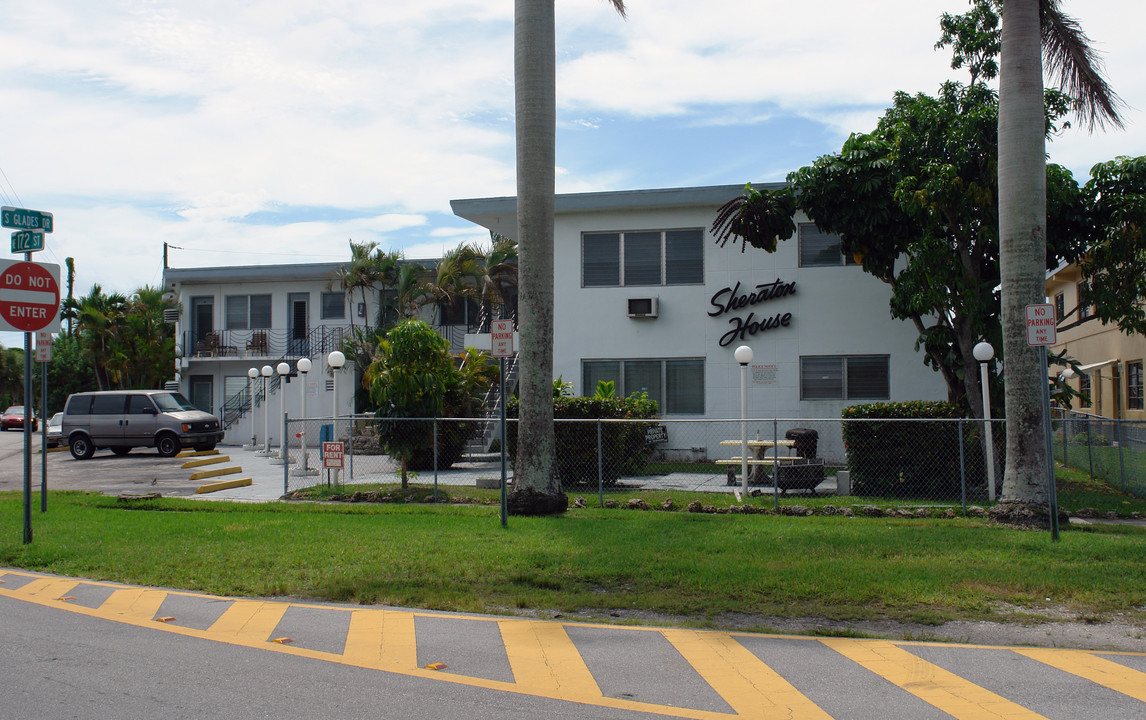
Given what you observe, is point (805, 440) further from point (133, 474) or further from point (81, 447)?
point (81, 447)

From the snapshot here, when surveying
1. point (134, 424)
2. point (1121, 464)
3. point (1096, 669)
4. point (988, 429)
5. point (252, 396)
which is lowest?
point (1096, 669)

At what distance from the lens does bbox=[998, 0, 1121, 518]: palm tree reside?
39.2 ft

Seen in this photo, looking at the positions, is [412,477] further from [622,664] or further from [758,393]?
[622,664]

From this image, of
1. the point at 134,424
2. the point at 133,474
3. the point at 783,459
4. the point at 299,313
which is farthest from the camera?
the point at 299,313

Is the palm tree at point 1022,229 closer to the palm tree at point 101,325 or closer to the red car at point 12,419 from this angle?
the palm tree at point 101,325

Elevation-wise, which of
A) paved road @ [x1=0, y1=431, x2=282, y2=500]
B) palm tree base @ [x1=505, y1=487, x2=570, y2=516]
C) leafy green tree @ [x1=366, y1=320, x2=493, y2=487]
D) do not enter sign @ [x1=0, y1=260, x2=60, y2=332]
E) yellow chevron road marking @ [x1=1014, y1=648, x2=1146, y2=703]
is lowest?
yellow chevron road marking @ [x1=1014, y1=648, x2=1146, y2=703]

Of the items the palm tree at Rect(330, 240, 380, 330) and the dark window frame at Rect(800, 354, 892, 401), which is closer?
the dark window frame at Rect(800, 354, 892, 401)

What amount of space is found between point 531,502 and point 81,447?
19763 mm

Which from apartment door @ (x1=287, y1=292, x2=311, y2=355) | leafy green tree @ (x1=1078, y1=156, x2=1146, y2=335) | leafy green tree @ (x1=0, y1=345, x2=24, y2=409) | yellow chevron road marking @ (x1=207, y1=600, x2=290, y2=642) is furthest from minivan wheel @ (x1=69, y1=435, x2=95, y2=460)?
leafy green tree @ (x1=0, y1=345, x2=24, y2=409)

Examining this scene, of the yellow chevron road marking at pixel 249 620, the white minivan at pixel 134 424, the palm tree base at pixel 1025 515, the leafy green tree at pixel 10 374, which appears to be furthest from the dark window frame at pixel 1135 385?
the leafy green tree at pixel 10 374

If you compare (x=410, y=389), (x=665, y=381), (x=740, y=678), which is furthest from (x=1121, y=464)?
(x=740, y=678)

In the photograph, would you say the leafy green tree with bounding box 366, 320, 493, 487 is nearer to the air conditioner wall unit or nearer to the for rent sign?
the air conditioner wall unit

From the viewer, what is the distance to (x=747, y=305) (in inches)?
821

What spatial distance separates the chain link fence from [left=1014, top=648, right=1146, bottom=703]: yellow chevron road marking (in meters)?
6.37
